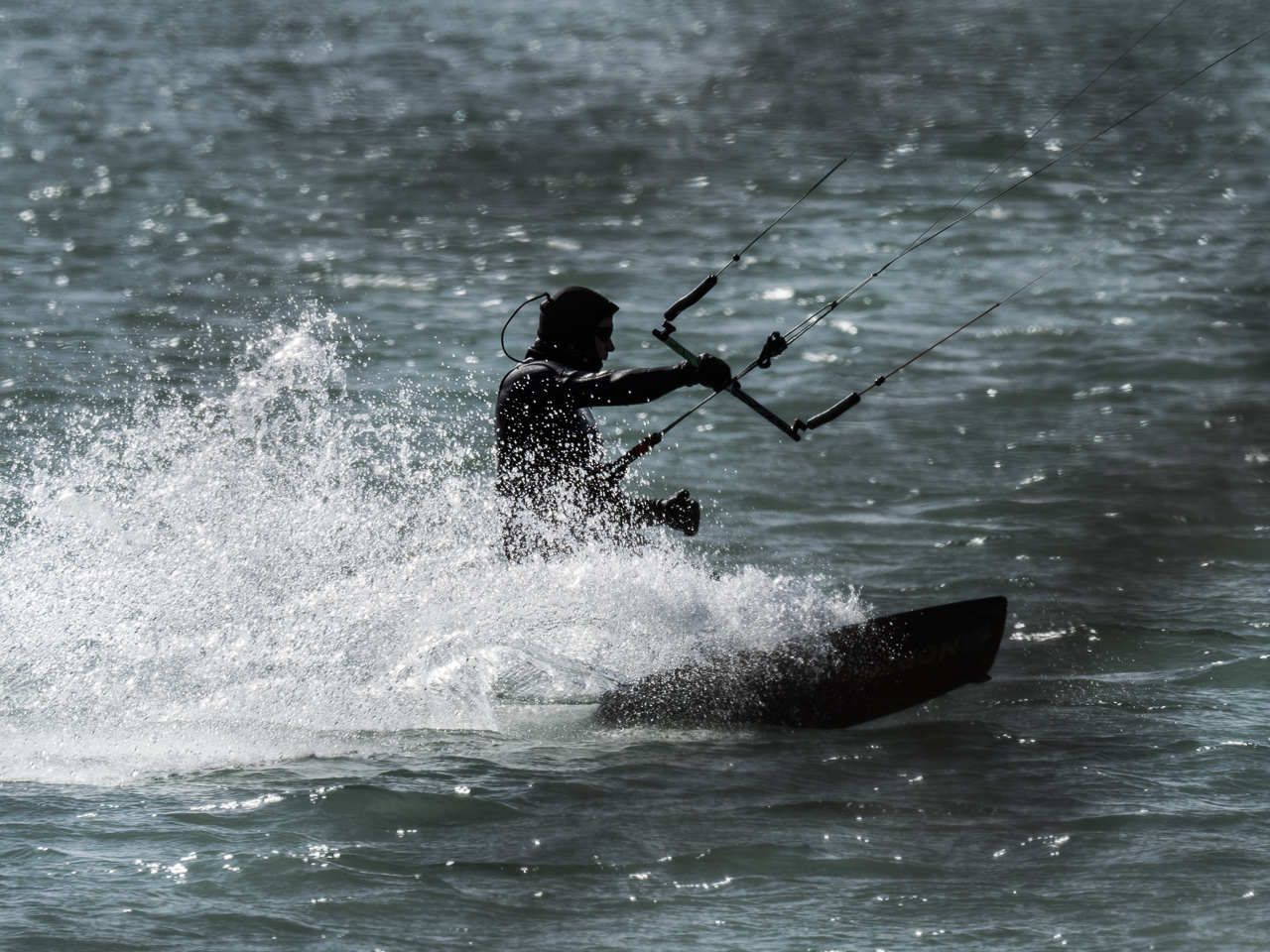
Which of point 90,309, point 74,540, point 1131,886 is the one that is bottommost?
point 1131,886

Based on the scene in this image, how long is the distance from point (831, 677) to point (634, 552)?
1.26 metres

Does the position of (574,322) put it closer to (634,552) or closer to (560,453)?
(560,453)

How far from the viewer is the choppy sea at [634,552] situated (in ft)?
15.5

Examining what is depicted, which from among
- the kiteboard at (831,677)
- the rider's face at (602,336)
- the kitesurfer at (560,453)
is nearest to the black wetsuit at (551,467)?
the kitesurfer at (560,453)

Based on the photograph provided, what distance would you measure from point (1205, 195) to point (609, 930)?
22828mm

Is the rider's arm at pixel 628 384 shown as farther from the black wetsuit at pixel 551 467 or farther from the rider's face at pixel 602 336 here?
the rider's face at pixel 602 336

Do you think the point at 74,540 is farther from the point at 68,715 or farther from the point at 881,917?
the point at 881,917

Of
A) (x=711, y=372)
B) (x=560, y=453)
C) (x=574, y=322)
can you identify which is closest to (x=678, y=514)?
(x=560, y=453)

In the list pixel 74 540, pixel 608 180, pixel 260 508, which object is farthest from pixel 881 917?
pixel 608 180

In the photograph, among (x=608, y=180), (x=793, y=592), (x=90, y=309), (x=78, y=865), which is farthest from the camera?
(x=608, y=180)

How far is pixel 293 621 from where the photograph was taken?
23.6ft

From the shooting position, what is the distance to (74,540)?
25.8 feet

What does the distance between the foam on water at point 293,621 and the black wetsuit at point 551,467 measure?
0.54 ft

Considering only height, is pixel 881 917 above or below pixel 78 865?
below
